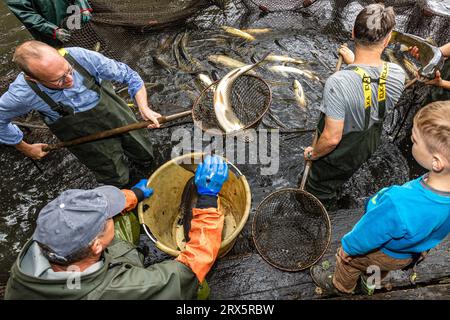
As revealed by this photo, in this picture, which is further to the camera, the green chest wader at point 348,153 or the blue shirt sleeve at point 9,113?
the blue shirt sleeve at point 9,113

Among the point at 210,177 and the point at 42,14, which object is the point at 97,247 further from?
the point at 42,14

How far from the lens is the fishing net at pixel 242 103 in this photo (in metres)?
3.84

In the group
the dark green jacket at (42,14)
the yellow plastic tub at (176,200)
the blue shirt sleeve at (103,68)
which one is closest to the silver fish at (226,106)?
the yellow plastic tub at (176,200)

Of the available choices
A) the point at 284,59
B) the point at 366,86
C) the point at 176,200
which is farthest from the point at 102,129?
the point at 284,59

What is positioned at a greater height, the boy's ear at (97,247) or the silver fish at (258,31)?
the boy's ear at (97,247)

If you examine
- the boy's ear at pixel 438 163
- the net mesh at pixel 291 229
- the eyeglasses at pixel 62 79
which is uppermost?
the boy's ear at pixel 438 163

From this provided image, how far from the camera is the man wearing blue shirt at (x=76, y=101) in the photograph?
2717mm

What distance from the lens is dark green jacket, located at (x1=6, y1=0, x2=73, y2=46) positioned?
4168 millimetres

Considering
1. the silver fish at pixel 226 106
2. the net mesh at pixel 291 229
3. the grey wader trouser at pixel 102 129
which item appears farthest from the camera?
the silver fish at pixel 226 106

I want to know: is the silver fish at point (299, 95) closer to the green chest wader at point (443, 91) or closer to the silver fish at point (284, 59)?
the silver fish at point (284, 59)

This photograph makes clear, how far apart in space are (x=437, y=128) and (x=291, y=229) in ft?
7.01

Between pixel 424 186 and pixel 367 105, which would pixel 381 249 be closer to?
pixel 424 186

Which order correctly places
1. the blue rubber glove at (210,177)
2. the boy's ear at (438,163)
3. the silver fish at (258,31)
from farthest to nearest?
the silver fish at (258,31)
the blue rubber glove at (210,177)
the boy's ear at (438,163)

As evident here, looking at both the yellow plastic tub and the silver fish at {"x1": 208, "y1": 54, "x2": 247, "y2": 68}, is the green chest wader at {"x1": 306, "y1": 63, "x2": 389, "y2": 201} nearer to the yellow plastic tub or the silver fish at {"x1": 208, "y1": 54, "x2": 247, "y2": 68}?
the yellow plastic tub
